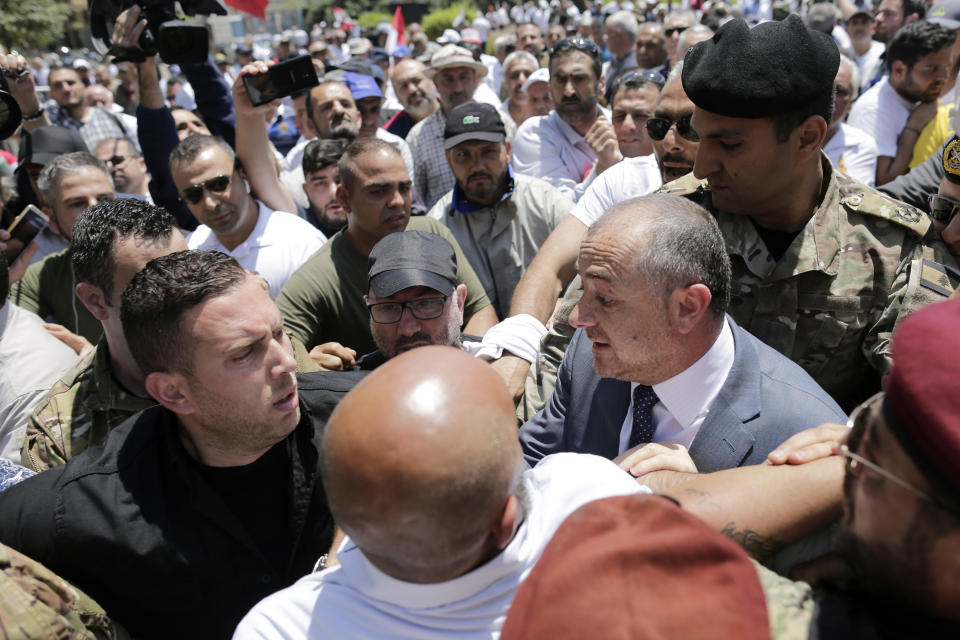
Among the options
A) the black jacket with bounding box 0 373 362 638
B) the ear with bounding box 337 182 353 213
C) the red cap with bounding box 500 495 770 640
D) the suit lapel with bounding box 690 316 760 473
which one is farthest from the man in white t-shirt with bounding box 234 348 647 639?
the ear with bounding box 337 182 353 213

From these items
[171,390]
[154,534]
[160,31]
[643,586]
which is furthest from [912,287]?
[160,31]

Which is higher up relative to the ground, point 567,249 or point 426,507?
point 426,507

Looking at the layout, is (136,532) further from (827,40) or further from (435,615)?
(827,40)

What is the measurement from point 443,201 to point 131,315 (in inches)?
110

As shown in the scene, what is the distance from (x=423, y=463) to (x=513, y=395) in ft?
4.90

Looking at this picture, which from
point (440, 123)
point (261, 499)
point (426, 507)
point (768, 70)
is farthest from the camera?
point (440, 123)

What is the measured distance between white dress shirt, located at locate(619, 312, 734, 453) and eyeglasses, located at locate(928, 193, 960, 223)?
1.03m

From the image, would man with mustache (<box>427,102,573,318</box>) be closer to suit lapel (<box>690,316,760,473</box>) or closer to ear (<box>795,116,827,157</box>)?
ear (<box>795,116,827,157</box>)

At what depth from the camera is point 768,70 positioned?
230 cm

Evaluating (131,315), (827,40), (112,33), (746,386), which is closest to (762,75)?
(827,40)

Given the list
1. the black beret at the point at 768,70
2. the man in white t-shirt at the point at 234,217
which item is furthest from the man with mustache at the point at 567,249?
the man in white t-shirt at the point at 234,217

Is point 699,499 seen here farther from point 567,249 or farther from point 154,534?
point 567,249

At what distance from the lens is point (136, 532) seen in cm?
200

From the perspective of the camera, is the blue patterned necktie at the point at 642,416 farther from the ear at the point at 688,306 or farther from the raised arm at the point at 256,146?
the raised arm at the point at 256,146
